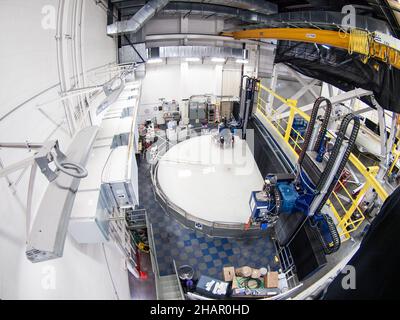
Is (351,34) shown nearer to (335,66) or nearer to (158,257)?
(335,66)

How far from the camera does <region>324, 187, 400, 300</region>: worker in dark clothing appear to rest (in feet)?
6.14

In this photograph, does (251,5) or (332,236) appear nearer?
(332,236)

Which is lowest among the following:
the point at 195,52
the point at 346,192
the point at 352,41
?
the point at 346,192

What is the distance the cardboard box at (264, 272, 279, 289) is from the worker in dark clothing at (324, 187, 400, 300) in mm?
3840

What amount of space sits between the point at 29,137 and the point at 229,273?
5.54m

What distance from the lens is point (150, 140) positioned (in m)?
11.9

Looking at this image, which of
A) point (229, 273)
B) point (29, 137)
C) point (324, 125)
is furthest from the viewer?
point (229, 273)

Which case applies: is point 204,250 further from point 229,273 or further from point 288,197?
point 288,197

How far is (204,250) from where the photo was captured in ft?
22.9

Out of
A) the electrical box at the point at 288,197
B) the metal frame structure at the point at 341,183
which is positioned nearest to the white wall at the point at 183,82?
the metal frame structure at the point at 341,183

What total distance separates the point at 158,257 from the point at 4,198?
545 centimetres

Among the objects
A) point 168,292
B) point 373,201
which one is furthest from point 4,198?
point 373,201

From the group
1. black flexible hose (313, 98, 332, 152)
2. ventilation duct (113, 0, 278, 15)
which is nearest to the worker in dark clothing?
black flexible hose (313, 98, 332, 152)

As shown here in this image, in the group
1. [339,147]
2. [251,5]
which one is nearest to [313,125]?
[339,147]
